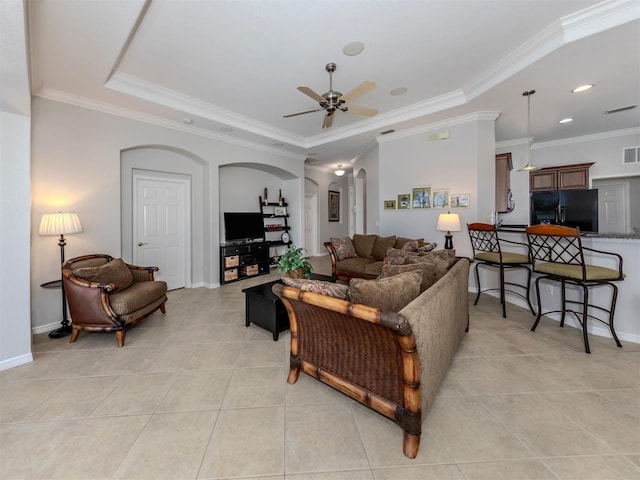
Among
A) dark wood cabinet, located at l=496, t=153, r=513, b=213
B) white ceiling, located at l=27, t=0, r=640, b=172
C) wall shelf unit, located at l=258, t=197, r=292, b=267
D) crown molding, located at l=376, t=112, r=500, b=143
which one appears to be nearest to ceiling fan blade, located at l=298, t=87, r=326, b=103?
white ceiling, located at l=27, t=0, r=640, b=172

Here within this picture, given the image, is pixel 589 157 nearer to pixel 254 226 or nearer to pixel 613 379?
pixel 613 379

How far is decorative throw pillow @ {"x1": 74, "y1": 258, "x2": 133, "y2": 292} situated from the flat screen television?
2226 mm

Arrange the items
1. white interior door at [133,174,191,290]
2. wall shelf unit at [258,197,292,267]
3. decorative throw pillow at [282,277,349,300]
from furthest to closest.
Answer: wall shelf unit at [258,197,292,267], white interior door at [133,174,191,290], decorative throw pillow at [282,277,349,300]

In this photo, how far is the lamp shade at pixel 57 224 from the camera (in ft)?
9.16

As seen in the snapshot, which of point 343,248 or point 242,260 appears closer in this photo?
point 343,248

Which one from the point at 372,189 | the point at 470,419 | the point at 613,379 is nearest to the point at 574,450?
the point at 470,419

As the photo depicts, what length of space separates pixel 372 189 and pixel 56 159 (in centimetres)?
520

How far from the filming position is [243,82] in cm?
336

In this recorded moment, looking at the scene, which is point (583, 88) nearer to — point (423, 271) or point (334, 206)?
point (423, 271)

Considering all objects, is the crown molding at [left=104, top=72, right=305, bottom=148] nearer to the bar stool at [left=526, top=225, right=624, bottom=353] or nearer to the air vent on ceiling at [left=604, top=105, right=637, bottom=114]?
the bar stool at [left=526, top=225, right=624, bottom=353]

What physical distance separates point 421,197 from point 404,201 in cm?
34

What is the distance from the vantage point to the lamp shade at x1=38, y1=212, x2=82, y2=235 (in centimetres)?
279

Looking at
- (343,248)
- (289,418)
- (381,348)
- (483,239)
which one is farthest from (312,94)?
(483,239)

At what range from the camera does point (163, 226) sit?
15.0 ft
